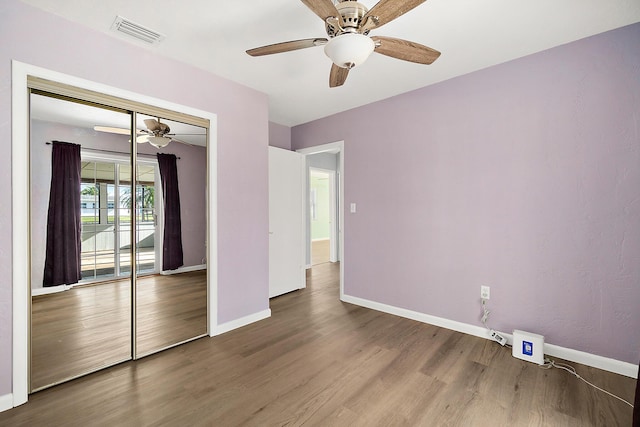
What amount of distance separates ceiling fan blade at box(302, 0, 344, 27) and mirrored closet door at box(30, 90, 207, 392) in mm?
1723

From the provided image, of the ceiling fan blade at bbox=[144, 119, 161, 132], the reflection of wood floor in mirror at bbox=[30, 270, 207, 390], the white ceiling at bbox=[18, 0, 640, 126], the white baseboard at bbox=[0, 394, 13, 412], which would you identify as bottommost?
the white baseboard at bbox=[0, 394, 13, 412]

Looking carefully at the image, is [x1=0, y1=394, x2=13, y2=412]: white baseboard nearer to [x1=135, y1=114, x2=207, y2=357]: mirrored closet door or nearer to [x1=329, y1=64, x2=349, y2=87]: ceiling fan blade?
[x1=135, y1=114, x2=207, y2=357]: mirrored closet door

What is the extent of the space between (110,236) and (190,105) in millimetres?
1312

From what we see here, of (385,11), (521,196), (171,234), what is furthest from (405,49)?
(171,234)

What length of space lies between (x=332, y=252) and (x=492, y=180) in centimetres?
428

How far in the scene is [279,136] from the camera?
442 cm

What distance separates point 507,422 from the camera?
1.67 m

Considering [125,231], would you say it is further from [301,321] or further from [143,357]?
[301,321]

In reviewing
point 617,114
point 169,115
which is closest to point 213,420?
point 169,115

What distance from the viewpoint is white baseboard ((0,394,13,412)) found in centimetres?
175

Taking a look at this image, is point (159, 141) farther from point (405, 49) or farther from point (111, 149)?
point (405, 49)

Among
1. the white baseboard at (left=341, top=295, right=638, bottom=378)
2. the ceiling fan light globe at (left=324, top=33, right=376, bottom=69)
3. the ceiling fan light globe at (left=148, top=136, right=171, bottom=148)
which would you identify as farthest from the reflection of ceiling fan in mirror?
the white baseboard at (left=341, top=295, right=638, bottom=378)

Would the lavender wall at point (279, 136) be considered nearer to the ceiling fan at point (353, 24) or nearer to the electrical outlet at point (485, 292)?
the ceiling fan at point (353, 24)

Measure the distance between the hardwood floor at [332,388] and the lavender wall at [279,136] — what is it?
2.77 meters
